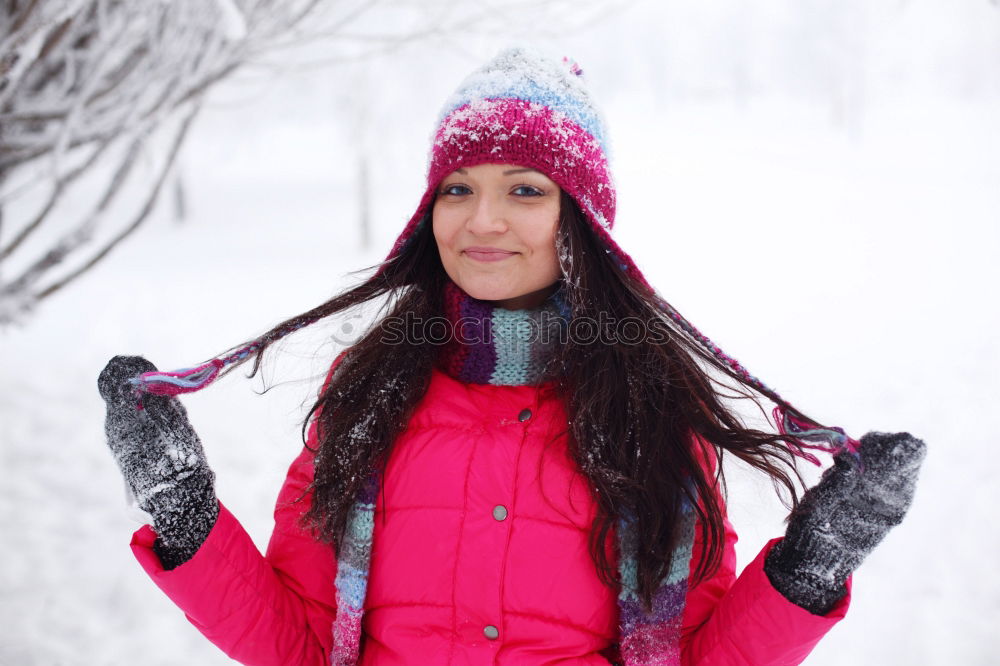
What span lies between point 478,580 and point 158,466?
0.67 meters

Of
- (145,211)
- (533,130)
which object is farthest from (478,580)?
(145,211)

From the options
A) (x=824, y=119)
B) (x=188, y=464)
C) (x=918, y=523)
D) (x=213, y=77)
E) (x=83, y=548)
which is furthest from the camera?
(x=824, y=119)

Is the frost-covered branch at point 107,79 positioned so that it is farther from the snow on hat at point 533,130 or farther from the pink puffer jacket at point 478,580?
the pink puffer jacket at point 478,580

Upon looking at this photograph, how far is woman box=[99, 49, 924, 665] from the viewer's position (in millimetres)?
1369

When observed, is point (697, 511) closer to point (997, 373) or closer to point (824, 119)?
point (997, 373)

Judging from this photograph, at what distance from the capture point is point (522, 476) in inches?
57.1

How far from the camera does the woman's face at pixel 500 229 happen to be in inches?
57.7

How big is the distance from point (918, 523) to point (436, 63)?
858 centimetres

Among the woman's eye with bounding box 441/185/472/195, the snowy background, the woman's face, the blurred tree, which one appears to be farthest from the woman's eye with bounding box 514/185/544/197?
the blurred tree

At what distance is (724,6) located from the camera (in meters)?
21.4

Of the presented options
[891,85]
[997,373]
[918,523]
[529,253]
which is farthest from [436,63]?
[891,85]

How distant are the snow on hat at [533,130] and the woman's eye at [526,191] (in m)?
0.04

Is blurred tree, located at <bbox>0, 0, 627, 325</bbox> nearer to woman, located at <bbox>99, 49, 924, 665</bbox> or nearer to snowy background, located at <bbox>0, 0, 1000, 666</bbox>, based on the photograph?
snowy background, located at <bbox>0, 0, 1000, 666</bbox>

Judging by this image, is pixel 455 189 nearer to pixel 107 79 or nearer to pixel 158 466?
pixel 158 466
